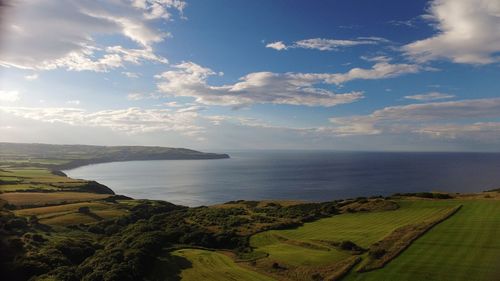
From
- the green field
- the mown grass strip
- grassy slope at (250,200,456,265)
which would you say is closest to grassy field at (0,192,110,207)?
the green field

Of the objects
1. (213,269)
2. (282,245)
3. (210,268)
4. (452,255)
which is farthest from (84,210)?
(452,255)

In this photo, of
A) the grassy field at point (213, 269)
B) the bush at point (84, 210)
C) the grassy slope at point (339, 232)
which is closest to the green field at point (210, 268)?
the grassy field at point (213, 269)

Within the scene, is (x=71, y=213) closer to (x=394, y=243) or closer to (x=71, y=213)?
(x=71, y=213)

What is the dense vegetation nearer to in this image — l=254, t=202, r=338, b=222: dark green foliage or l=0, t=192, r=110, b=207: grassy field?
l=254, t=202, r=338, b=222: dark green foliage

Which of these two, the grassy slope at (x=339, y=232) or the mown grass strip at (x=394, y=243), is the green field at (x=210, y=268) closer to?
the grassy slope at (x=339, y=232)

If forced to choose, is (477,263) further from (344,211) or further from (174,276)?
(344,211)

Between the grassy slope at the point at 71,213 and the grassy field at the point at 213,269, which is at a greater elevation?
the grassy field at the point at 213,269

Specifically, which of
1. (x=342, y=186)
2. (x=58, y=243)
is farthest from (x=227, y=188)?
(x=58, y=243)
